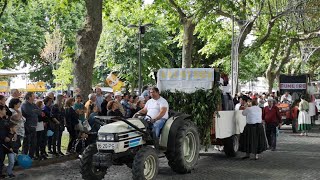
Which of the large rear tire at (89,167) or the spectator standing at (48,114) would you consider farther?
the spectator standing at (48,114)

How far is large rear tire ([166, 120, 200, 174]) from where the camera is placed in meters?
10.7

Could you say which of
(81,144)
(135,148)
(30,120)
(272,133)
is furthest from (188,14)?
(135,148)

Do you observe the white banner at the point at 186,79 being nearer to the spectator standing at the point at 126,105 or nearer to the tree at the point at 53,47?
the spectator standing at the point at 126,105

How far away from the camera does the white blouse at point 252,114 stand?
1383cm

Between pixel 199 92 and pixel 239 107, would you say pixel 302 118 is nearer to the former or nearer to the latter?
pixel 239 107

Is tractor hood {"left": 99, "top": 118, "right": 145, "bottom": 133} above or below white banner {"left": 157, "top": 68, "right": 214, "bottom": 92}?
below

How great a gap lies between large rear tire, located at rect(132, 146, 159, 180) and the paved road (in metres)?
0.92

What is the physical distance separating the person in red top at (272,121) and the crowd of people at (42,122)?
4.92 metres

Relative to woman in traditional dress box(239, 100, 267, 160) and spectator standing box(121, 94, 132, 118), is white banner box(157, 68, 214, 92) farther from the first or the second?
spectator standing box(121, 94, 132, 118)

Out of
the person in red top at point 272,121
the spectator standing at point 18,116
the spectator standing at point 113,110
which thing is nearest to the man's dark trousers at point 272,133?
the person in red top at point 272,121

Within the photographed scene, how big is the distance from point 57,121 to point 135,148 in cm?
399

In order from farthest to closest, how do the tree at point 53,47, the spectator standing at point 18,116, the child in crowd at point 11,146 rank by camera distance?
the tree at point 53,47, the spectator standing at point 18,116, the child in crowd at point 11,146

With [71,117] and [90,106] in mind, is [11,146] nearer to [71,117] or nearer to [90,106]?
[71,117]

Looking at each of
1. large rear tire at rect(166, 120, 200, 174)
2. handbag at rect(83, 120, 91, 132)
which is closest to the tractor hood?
large rear tire at rect(166, 120, 200, 174)
